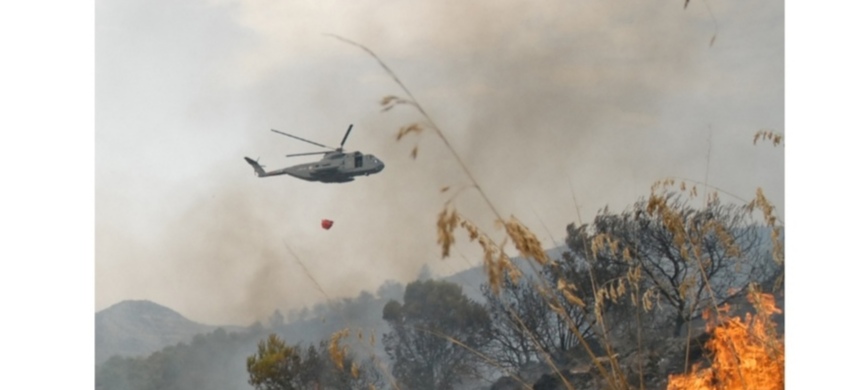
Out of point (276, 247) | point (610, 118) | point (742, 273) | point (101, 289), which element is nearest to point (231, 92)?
point (276, 247)

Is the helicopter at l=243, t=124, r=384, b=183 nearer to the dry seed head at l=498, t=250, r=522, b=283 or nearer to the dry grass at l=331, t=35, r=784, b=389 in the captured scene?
the dry grass at l=331, t=35, r=784, b=389

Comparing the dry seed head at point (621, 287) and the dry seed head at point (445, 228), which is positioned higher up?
the dry seed head at point (445, 228)

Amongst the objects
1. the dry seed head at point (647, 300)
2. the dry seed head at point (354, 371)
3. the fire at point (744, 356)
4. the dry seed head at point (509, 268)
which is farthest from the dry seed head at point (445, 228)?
the fire at point (744, 356)

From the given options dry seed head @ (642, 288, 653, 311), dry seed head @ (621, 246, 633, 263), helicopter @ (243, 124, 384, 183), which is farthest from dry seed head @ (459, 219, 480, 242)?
dry seed head @ (642, 288, 653, 311)

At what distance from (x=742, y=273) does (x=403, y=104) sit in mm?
1442

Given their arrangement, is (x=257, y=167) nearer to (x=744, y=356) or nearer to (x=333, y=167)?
(x=333, y=167)

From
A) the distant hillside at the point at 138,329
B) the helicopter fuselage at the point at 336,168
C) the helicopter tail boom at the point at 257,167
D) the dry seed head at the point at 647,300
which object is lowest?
the dry seed head at the point at 647,300

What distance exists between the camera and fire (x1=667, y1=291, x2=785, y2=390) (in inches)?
166

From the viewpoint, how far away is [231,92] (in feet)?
13.0

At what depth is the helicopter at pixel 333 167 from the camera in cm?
395

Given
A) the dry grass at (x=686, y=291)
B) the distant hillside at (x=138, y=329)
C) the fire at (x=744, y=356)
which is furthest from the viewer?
the fire at (x=744, y=356)

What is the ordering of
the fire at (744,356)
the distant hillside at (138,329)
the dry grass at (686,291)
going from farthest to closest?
the fire at (744,356), the dry grass at (686,291), the distant hillside at (138,329)

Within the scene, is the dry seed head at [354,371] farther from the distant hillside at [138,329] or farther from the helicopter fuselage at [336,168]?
the helicopter fuselage at [336,168]

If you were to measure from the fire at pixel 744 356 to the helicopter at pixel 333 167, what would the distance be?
4.54 ft
